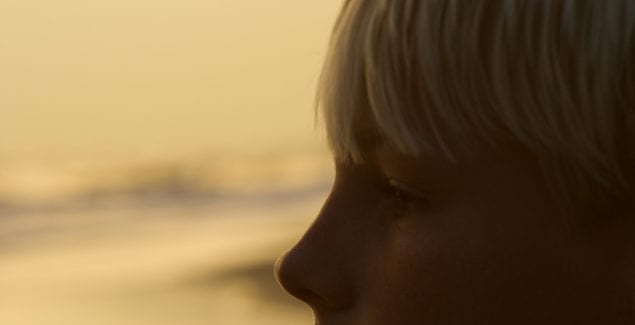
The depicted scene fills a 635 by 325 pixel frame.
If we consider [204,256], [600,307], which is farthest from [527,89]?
[204,256]

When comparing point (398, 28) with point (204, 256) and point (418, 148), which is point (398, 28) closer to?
point (418, 148)

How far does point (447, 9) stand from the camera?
0.81 metres

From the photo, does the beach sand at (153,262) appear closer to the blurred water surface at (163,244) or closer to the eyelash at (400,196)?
the blurred water surface at (163,244)

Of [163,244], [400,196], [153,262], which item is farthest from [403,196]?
[163,244]

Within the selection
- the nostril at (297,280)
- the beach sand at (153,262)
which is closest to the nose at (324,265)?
the nostril at (297,280)

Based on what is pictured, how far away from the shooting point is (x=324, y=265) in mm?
858

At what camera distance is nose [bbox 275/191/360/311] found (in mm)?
852

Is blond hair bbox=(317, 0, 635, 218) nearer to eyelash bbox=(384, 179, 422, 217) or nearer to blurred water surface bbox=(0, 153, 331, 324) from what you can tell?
eyelash bbox=(384, 179, 422, 217)

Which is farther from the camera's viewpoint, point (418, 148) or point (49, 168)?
point (49, 168)

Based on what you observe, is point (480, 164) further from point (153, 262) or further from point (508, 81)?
point (153, 262)

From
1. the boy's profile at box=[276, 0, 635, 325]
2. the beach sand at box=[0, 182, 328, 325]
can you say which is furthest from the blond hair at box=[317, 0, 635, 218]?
the beach sand at box=[0, 182, 328, 325]

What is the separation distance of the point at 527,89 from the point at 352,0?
0.14 meters

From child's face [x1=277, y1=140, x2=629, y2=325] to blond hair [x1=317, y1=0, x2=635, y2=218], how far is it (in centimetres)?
2

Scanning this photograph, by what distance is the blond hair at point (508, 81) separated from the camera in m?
0.78
